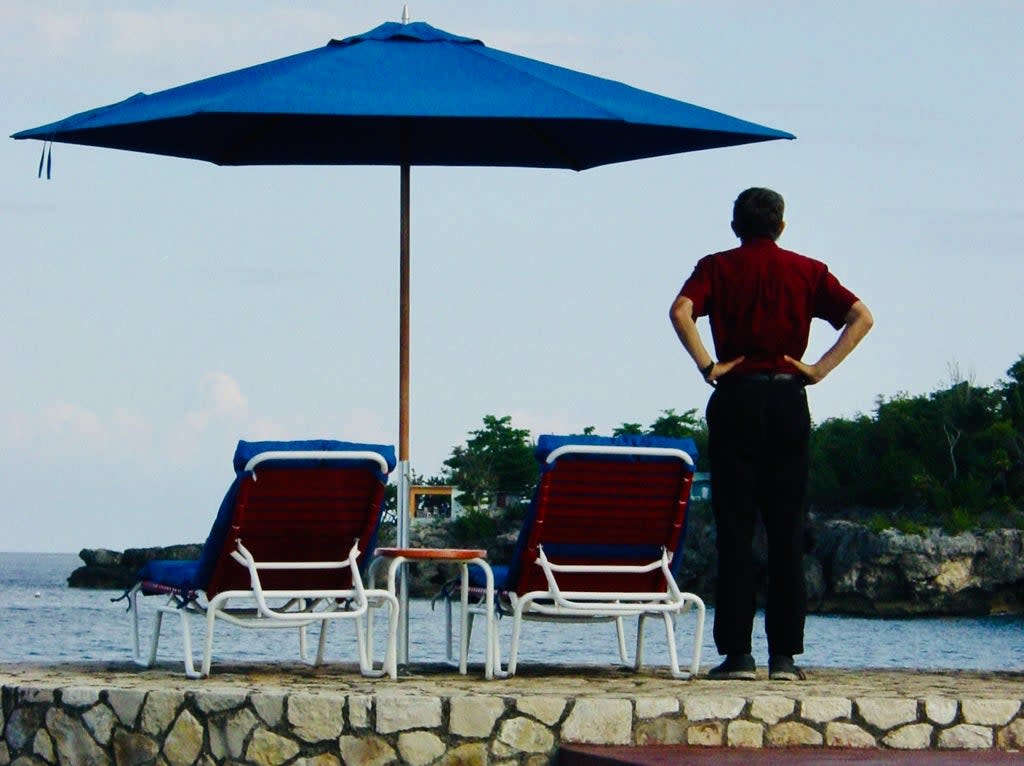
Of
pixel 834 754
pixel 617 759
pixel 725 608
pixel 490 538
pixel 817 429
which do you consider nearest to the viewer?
pixel 617 759

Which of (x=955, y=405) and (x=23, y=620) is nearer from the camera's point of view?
(x=23, y=620)

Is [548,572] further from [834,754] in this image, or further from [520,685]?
[834,754]

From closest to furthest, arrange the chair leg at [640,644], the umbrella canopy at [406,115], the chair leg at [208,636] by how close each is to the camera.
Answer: the chair leg at [208,636] → the umbrella canopy at [406,115] → the chair leg at [640,644]

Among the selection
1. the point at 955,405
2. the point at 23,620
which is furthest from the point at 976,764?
the point at 955,405

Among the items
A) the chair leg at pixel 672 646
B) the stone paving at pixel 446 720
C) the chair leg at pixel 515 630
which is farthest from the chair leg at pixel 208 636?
the chair leg at pixel 672 646

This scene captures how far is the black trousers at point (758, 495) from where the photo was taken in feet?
24.7

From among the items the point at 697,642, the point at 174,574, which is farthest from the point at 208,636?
the point at 697,642

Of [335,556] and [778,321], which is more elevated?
[778,321]

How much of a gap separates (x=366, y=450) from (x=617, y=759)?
2.11 meters

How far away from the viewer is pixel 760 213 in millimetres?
7617

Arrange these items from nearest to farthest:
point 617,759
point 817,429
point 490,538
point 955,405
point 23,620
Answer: point 617,759
point 23,620
point 955,405
point 817,429
point 490,538

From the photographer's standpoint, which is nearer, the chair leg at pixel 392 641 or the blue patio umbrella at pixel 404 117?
the chair leg at pixel 392 641

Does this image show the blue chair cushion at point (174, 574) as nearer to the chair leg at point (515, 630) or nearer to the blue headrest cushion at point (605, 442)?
the chair leg at point (515, 630)

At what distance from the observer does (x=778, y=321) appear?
7.53 m
